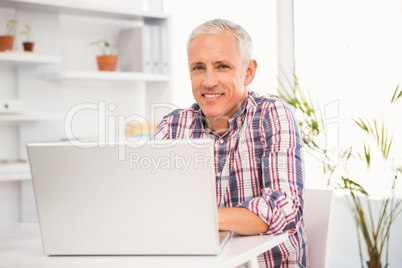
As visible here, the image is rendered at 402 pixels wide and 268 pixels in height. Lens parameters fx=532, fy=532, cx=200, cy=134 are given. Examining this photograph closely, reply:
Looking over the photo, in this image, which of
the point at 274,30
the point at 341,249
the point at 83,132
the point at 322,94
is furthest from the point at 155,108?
the point at 341,249

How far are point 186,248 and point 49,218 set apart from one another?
29cm

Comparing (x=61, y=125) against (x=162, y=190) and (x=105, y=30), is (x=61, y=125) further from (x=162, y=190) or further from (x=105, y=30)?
(x=162, y=190)

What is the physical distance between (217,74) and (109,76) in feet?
7.47

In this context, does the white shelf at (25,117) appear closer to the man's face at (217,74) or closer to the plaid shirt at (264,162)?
the plaid shirt at (264,162)

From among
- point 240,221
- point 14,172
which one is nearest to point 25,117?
point 14,172

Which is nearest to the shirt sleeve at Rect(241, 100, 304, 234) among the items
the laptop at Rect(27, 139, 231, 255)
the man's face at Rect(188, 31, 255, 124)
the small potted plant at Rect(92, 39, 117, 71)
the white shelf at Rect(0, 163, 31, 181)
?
the man's face at Rect(188, 31, 255, 124)

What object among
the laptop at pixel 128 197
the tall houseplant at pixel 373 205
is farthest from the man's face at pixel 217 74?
the tall houseplant at pixel 373 205

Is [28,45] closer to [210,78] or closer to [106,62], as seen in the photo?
[106,62]

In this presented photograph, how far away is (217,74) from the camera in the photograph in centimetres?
173

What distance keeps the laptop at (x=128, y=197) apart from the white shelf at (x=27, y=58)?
2.48m

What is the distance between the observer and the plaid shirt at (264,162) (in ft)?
4.64

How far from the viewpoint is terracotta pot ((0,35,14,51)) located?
11.2 ft

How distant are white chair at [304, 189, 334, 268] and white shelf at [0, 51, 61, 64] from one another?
240cm

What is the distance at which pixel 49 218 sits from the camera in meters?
1.11
